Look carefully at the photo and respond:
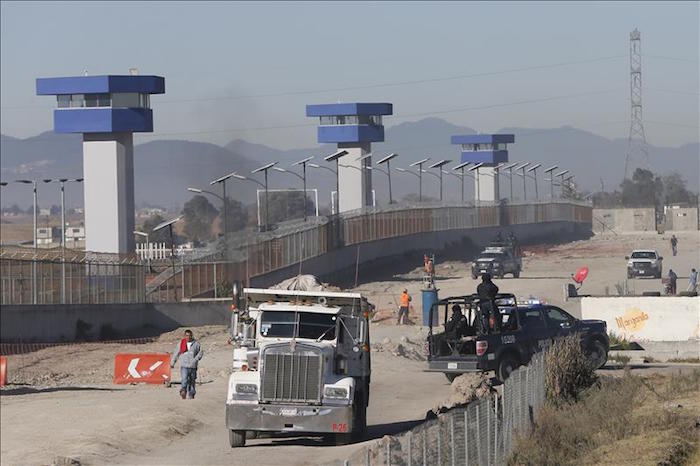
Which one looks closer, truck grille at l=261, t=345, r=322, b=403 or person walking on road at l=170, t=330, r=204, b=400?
truck grille at l=261, t=345, r=322, b=403

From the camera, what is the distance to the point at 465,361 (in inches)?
1259

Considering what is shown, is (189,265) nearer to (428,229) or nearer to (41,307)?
(41,307)

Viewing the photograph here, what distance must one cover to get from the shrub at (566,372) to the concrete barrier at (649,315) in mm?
14736

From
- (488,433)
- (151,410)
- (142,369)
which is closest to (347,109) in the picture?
(142,369)

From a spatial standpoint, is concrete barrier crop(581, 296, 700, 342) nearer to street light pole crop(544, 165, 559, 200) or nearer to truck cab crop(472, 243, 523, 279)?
truck cab crop(472, 243, 523, 279)

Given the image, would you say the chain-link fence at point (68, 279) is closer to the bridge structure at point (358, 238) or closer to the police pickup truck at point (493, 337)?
the bridge structure at point (358, 238)

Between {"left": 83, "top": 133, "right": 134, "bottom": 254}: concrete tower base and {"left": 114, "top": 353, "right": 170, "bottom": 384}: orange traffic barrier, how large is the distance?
133 feet

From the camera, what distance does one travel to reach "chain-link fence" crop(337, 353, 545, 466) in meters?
16.2

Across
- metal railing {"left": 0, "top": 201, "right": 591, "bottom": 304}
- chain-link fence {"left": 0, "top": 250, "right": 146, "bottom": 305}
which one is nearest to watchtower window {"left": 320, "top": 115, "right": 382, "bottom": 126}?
metal railing {"left": 0, "top": 201, "right": 591, "bottom": 304}

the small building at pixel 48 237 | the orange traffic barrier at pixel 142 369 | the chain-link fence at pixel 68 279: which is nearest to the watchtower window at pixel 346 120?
the small building at pixel 48 237

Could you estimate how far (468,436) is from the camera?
56.6 ft

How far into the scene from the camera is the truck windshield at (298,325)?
2459cm

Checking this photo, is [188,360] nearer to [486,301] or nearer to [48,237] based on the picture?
[486,301]

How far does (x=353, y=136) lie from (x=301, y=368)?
9662cm
